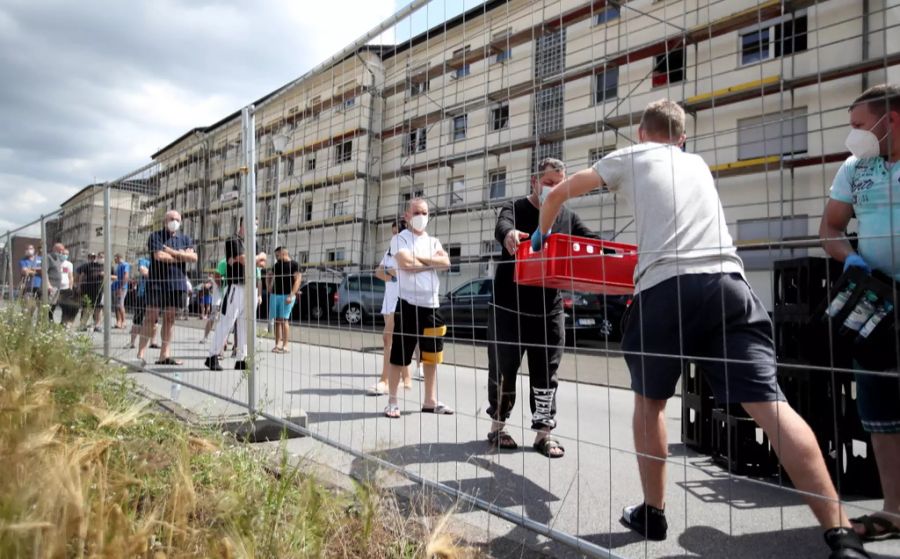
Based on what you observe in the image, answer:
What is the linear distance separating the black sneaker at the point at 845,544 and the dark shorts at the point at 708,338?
428 mm

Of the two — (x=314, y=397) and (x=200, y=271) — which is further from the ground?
(x=200, y=271)

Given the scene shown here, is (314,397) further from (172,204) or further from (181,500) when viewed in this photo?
(181,500)

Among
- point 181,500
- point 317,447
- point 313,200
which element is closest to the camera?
point 181,500

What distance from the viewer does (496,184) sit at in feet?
9.39

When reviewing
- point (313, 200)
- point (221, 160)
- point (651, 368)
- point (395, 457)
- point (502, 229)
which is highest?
point (221, 160)

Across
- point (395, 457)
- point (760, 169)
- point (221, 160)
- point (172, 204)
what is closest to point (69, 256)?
point (172, 204)

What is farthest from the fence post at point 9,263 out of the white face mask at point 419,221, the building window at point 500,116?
the building window at point 500,116

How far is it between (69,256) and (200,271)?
528 cm

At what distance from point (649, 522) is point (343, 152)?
101 inches

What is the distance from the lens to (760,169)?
2572mm

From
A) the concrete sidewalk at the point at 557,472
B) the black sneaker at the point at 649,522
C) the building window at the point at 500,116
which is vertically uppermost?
the building window at the point at 500,116

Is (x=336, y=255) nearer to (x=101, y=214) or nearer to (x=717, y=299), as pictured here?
(x=717, y=299)

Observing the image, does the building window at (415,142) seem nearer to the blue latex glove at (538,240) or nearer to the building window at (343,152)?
the building window at (343,152)

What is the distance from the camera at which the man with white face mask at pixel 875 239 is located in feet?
6.84
